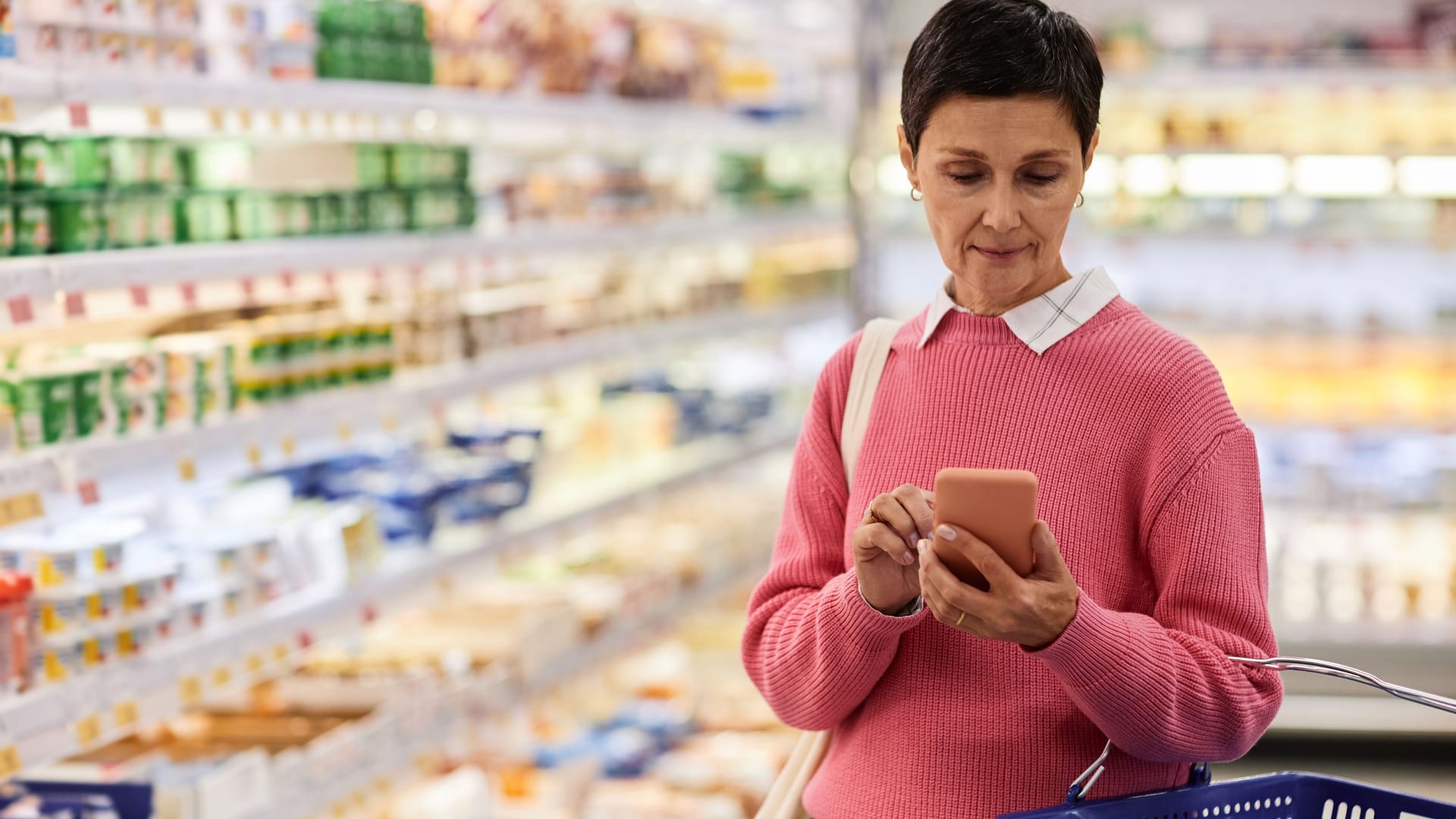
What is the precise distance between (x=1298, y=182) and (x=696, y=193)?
1954 mm

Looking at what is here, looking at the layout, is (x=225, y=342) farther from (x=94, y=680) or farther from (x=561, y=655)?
(x=561, y=655)

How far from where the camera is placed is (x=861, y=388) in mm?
1442

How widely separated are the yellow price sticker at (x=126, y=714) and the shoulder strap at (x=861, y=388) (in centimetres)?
129

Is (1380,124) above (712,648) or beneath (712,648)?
above

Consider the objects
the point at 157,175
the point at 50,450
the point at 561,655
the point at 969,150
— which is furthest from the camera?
the point at 561,655

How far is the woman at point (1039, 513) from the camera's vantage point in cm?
120

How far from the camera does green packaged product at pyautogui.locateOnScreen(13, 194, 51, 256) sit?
82.3 inches

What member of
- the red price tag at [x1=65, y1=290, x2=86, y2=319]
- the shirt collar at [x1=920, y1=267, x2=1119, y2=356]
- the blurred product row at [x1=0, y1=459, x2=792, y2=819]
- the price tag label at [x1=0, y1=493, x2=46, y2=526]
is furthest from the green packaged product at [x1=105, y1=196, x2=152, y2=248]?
the shirt collar at [x1=920, y1=267, x2=1119, y2=356]

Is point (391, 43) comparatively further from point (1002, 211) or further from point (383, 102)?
point (1002, 211)

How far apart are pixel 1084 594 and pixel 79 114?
1667 millimetres

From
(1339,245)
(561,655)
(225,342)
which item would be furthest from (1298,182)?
(225,342)

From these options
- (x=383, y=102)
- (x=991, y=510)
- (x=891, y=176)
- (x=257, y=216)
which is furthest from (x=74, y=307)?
(x=891, y=176)

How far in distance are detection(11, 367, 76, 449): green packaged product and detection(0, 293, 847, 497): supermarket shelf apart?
27 mm

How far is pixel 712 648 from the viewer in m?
4.75
